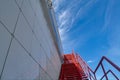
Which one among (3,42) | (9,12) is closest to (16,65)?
(3,42)

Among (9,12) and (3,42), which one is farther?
(9,12)

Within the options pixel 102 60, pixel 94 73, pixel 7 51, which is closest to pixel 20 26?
pixel 7 51

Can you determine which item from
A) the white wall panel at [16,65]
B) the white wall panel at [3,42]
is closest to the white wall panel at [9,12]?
the white wall panel at [3,42]

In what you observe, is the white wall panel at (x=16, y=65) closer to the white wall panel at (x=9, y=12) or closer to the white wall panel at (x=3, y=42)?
the white wall panel at (x=3, y=42)

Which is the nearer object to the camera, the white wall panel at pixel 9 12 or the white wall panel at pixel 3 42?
the white wall panel at pixel 3 42

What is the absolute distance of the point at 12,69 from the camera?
1.40 metres

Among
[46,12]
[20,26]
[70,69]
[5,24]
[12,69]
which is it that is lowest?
[12,69]

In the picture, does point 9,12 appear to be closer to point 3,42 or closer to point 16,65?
point 3,42

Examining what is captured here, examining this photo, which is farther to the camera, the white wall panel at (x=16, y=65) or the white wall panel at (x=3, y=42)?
the white wall panel at (x=16, y=65)

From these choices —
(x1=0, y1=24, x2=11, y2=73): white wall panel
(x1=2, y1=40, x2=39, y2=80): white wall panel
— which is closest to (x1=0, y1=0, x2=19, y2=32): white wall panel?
(x1=0, y1=24, x2=11, y2=73): white wall panel

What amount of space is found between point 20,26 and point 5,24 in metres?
0.41

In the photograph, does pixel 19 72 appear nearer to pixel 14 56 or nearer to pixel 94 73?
pixel 14 56

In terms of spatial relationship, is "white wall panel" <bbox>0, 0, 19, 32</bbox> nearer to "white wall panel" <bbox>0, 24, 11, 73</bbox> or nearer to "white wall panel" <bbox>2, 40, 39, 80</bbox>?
"white wall panel" <bbox>0, 24, 11, 73</bbox>

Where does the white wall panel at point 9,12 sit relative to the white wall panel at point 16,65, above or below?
above
